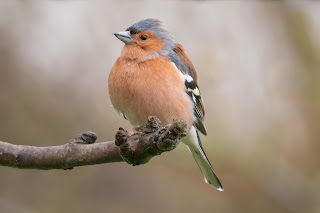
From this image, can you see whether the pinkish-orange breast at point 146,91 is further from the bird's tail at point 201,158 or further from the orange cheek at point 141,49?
the bird's tail at point 201,158

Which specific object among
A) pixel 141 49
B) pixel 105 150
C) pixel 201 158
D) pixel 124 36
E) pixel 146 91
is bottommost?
pixel 201 158

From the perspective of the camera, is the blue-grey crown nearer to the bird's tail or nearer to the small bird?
the small bird

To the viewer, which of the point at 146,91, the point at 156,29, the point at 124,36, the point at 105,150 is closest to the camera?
the point at 105,150

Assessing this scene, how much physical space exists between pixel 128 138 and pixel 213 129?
11.5ft

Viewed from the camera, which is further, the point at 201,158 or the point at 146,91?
the point at 201,158

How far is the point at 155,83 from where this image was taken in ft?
15.1

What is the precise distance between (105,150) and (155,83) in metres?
1.23

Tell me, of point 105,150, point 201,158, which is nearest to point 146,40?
point 201,158

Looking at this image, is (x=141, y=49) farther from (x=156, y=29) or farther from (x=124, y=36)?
(x=156, y=29)

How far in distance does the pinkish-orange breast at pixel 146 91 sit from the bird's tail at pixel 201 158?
27.9 inches

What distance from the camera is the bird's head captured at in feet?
16.5

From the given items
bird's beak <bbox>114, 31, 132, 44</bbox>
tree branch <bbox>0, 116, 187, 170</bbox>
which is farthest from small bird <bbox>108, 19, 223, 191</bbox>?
tree branch <bbox>0, 116, 187, 170</bbox>

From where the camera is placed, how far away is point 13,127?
6.72 meters

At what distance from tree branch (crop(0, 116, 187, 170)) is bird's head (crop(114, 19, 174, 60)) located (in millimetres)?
1441
